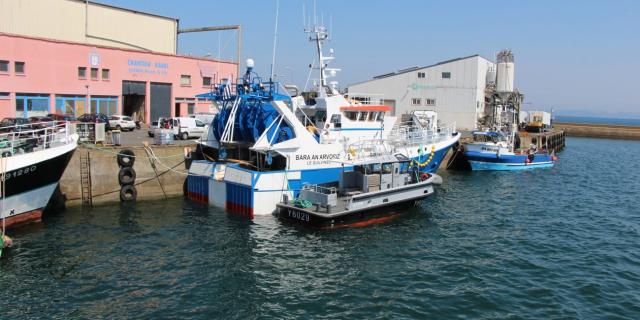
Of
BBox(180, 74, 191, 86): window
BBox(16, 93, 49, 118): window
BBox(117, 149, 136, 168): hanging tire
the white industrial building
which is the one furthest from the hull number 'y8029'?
the white industrial building

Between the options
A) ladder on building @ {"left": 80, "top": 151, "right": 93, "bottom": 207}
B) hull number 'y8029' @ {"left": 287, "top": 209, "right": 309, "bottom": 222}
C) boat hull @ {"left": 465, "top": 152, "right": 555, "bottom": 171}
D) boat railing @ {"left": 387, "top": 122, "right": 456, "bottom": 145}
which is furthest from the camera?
boat hull @ {"left": 465, "top": 152, "right": 555, "bottom": 171}

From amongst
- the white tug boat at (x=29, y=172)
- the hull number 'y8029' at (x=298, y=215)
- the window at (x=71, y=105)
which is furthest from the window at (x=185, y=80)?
the hull number 'y8029' at (x=298, y=215)

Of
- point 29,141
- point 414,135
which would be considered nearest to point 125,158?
point 29,141

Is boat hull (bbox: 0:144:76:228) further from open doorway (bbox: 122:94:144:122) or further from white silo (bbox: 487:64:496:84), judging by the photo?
white silo (bbox: 487:64:496:84)

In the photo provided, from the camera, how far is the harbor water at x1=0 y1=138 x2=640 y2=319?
1380 centimetres

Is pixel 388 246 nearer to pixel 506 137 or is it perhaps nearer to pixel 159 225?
pixel 159 225

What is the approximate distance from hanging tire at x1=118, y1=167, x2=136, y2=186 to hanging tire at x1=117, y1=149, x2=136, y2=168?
0.79 ft

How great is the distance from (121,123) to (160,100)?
28.6 feet

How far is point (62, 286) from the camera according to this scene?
14.5m

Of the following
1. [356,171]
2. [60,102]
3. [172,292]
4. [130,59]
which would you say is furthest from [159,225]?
[130,59]

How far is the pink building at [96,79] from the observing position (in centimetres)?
3497

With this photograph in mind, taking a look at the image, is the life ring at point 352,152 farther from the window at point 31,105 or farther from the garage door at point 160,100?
the garage door at point 160,100

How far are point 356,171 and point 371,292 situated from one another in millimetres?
9056

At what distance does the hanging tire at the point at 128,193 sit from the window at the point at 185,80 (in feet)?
78.0
